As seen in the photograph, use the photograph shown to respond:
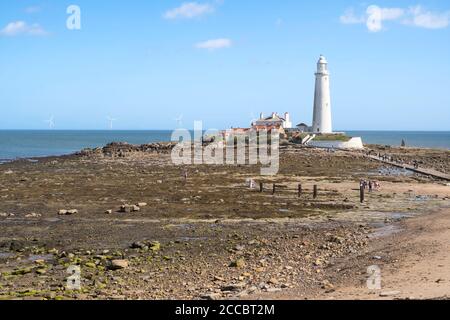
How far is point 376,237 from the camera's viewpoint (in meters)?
21.2

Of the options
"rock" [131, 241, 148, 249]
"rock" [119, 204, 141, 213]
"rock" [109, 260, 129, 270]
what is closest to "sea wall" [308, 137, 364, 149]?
"rock" [119, 204, 141, 213]

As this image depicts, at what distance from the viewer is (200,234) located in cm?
2248

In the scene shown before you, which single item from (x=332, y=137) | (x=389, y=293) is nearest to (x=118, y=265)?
(x=389, y=293)

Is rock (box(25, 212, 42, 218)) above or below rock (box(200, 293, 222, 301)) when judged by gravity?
below

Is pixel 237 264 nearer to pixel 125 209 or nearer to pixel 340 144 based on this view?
pixel 125 209

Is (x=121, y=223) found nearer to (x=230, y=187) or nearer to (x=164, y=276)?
(x=164, y=276)

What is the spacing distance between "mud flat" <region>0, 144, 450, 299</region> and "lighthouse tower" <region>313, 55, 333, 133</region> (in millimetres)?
42576

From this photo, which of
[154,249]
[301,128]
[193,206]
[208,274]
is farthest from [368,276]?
[301,128]

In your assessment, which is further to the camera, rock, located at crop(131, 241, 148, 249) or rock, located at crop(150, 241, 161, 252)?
rock, located at crop(131, 241, 148, 249)

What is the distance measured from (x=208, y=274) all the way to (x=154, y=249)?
3769 mm

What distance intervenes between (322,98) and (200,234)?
67.4 meters

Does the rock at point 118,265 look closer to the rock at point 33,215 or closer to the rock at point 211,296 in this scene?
the rock at point 211,296

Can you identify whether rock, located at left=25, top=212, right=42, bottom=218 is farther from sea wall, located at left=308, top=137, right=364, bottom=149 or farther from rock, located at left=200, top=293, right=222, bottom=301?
sea wall, located at left=308, top=137, right=364, bottom=149

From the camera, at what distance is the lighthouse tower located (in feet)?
286
